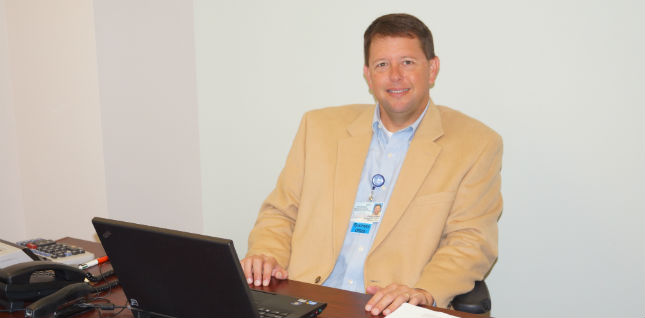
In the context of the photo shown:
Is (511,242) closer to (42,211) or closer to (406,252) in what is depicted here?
(406,252)

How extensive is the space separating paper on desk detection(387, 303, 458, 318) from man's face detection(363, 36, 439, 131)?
0.98 metres

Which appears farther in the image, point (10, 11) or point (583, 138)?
point (10, 11)

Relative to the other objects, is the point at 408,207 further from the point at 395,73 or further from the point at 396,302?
the point at 396,302

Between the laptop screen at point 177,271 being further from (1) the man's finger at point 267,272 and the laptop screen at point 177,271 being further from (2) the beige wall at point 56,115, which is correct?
(2) the beige wall at point 56,115

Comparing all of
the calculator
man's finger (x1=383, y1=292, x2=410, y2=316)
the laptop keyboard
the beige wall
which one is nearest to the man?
man's finger (x1=383, y1=292, x2=410, y2=316)

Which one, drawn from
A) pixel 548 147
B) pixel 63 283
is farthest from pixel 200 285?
pixel 548 147

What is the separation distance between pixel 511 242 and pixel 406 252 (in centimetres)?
83

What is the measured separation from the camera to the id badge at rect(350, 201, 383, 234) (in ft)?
7.59

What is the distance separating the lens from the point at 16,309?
5.44 feet

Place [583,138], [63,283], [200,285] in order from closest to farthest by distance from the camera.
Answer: [200,285] < [63,283] < [583,138]

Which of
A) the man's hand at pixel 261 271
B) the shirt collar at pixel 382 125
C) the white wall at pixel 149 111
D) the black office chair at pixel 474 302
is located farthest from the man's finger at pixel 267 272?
the white wall at pixel 149 111

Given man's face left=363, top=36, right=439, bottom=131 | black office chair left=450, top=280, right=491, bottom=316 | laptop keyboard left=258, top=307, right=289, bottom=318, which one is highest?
man's face left=363, top=36, right=439, bottom=131

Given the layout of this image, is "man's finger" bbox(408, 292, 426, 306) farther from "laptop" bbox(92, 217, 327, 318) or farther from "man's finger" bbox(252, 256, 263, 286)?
"man's finger" bbox(252, 256, 263, 286)

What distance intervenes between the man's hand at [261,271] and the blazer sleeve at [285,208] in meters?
0.42
